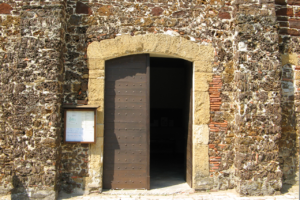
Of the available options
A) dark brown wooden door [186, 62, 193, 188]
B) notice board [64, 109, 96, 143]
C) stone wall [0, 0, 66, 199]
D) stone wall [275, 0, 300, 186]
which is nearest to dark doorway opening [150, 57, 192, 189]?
dark brown wooden door [186, 62, 193, 188]

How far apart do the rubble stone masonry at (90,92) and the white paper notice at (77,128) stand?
0.49ft

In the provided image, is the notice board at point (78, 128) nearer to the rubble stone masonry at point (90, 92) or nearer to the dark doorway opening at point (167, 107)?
the rubble stone masonry at point (90, 92)

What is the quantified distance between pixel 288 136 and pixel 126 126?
119 inches

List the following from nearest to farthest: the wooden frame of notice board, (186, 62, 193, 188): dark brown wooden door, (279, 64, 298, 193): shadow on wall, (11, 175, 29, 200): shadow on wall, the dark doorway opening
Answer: (11, 175, 29, 200): shadow on wall, the wooden frame of notice board, (186, 62, 193, 188): dark brown wooden door, (279, 64, 298, 193): shadow on wall, the dark doorway opening

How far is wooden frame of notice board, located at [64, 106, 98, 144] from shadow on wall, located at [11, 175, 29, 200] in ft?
3.05

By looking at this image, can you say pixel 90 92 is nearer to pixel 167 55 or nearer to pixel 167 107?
pixel 167 55

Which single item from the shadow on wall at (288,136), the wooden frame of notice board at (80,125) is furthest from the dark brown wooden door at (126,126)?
the shadow on wall at (288,136)

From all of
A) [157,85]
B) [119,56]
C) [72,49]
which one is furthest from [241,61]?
[157,85]

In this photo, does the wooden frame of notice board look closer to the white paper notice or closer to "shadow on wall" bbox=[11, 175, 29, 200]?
the white paper notice

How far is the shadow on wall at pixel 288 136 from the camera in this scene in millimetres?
5199

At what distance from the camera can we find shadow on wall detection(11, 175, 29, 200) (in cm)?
437

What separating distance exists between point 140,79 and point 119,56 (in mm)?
549

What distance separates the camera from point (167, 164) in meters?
7.27

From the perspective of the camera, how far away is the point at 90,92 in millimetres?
4809
